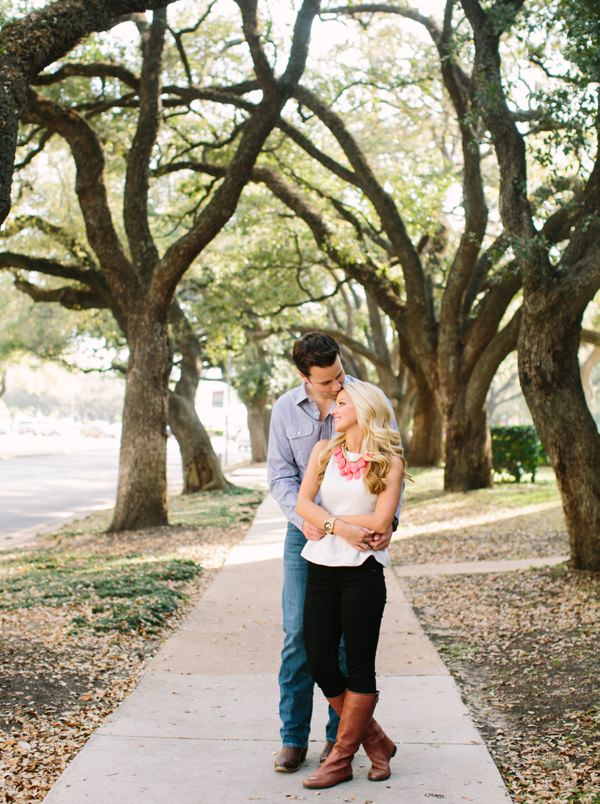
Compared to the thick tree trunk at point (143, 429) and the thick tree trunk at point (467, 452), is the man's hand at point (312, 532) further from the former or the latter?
the thick tree trunk at point (467, 452)

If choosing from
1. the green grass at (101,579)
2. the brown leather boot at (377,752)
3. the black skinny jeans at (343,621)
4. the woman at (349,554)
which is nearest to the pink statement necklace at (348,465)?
the woman at (349,554)

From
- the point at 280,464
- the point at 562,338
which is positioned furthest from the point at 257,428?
the point at 280,464

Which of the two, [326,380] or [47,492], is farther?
[47,492]

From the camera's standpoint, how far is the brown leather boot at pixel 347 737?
4270 millimetres

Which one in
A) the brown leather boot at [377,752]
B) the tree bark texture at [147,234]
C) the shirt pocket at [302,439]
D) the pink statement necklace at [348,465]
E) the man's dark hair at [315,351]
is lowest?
the brown leather boot at [377,752]

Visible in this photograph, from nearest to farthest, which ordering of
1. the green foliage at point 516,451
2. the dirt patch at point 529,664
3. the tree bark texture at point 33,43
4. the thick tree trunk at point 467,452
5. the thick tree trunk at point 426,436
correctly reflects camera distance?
the dirt patch at point 529,664 < the tree bark texture at point 33,43 < the thick tree trunk at point 467,452 < the green foliage at point 516,451 < the thick tree trunk at point 426,436

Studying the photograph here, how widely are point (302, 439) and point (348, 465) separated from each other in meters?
0.44

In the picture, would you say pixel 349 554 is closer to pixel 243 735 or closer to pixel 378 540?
pixel 378 540

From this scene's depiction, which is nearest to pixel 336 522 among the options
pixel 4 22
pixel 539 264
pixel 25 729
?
pixel 25 729

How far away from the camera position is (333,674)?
433cm

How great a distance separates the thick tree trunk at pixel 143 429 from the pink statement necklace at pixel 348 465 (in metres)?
10.4

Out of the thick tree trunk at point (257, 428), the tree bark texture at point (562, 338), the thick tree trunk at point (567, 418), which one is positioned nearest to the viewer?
the tree bark texture at point (562, 338)

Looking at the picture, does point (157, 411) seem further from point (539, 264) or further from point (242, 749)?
point (242, 749)

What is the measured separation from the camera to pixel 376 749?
14.6 feet
